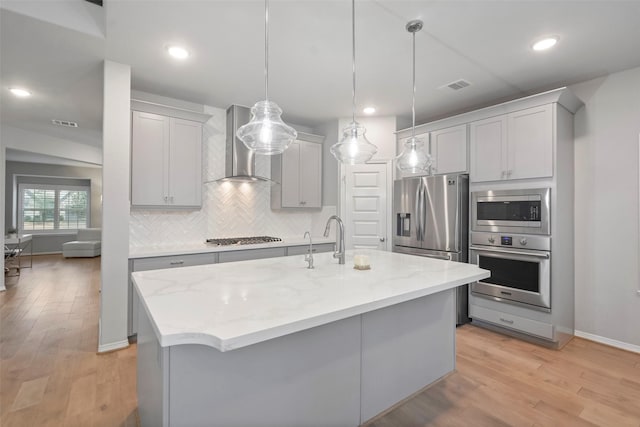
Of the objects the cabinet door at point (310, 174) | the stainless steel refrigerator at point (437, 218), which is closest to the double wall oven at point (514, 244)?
the stainless steel refrigerator at point (437, 218)

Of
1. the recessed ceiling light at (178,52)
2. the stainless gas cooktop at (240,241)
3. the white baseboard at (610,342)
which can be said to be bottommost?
the white baseboard at (610,342)

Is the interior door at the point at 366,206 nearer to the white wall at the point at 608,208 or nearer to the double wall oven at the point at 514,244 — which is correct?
the double wall oven at the point at 514,244

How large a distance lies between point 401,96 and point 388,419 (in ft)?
10.7

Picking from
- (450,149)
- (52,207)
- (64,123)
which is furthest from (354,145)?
(52,207)

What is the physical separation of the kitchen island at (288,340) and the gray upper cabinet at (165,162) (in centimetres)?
179

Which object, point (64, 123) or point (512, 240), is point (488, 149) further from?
point (64, 123)

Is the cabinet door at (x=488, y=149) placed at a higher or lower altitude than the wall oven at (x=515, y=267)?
higher

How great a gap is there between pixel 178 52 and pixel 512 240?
11.9 feet

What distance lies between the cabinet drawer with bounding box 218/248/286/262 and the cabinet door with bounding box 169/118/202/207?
752mm

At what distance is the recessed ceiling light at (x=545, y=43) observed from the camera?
243 centimetres

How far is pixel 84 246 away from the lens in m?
8.45

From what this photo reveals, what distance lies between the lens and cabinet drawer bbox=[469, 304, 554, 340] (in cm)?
293

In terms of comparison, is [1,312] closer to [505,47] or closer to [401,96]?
[401,96]

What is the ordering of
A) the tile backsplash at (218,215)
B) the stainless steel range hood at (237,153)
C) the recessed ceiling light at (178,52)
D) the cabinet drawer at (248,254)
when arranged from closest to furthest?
the recessed ceiling light at (178,52) → the cabinet drawer at (248,254) → the tile backsplash at (218,215) → the stainless steel range hood at (237,153)
